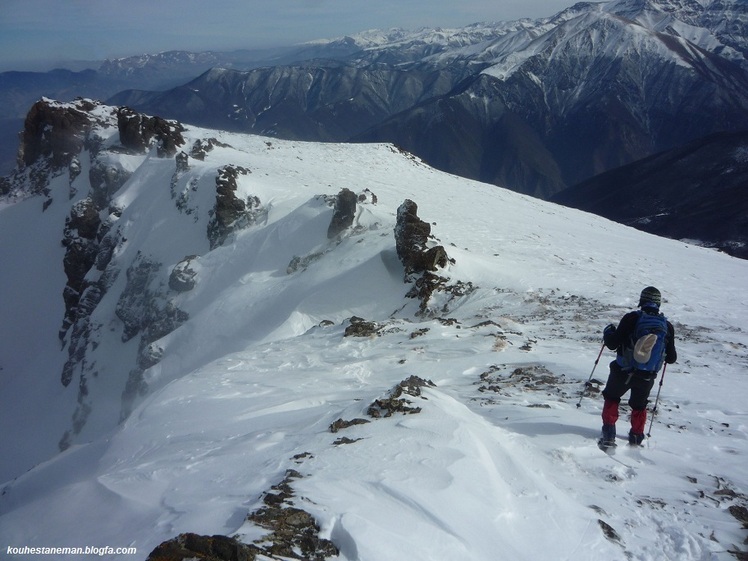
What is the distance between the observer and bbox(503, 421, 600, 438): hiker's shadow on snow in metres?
7.37

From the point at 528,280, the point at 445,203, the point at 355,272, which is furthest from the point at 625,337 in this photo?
the point at 445,203

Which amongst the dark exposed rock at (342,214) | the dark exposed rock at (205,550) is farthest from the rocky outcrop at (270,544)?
the dark exposed rock at (342,214)

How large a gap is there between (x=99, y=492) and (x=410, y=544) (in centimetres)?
496

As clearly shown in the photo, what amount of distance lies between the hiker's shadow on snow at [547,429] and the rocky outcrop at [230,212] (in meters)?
23.5

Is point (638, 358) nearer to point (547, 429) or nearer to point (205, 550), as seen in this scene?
point (547, 429)

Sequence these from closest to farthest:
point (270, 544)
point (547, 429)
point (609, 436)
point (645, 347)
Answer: point (270, 544) < point (645, 347) < point (609, 436) < point (547, 429)

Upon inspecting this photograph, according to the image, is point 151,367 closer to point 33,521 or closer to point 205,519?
point 33,521

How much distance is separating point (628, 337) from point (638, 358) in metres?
0.36

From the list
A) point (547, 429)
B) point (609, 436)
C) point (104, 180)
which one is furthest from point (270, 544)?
point (104, 180)

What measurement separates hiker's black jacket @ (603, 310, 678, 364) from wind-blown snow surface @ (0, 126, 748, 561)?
133 centimetres

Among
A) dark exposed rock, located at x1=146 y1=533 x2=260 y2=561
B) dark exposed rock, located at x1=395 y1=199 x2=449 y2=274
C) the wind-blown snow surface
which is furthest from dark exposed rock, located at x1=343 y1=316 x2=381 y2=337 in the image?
dark exposed rock, located at x1=146 y1=533 x2=260 y2=561

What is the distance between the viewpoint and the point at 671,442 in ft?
23.7

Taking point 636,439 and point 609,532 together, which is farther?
point 636,439

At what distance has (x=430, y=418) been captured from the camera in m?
7.38
